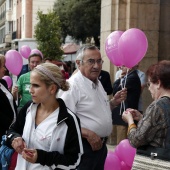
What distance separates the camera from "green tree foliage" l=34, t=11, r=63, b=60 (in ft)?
113

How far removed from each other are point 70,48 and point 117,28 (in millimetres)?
25711

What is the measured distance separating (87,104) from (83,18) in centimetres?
2911

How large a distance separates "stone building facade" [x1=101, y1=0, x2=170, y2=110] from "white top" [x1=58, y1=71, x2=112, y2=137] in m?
4.66

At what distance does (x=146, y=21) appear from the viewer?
9.10 meters

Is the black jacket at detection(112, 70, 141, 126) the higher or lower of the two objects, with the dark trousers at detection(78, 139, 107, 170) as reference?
higher

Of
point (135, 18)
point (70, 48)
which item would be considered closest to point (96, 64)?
point (135, 18)

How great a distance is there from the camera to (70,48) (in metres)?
34.8

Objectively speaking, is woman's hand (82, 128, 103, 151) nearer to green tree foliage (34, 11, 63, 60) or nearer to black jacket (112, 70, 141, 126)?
black jacket (112, 70, 141, 126)

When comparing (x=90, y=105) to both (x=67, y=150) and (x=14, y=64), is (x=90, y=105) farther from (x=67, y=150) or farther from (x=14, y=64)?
(x=14, y=64)

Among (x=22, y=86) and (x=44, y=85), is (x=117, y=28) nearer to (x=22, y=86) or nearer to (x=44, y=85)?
(x=22, y=86)

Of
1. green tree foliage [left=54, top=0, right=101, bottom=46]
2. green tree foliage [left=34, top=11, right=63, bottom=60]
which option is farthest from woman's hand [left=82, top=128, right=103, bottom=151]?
green tree foliage [left=34, top=11, right=63, bottom=60]

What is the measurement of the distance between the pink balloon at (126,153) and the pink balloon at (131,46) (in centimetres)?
126

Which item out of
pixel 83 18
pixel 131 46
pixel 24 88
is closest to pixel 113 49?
pixel 131 46

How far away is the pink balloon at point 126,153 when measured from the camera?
5.47 meters
